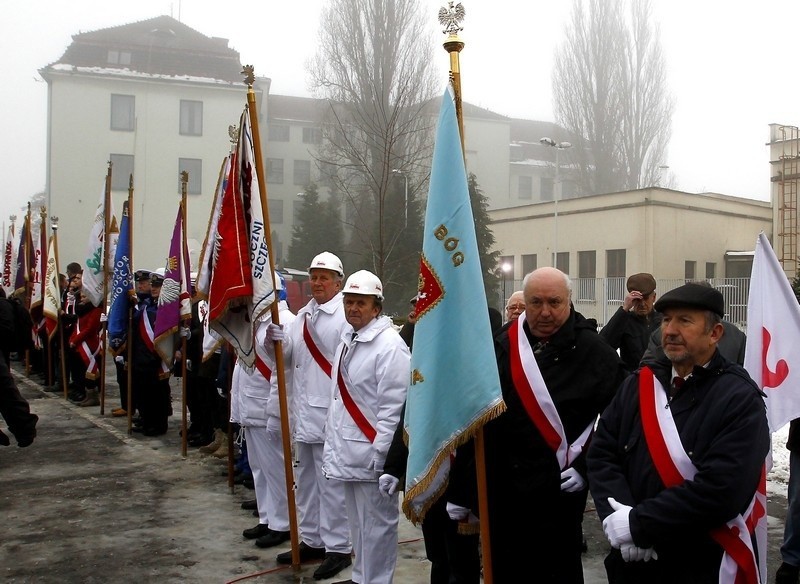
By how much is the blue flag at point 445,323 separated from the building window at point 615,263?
108 ft

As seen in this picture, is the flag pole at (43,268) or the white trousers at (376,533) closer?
the white trousers at (376,533)

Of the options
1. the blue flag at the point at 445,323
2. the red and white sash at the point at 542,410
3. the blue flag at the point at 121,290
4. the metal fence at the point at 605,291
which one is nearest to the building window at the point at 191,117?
the metal fence at the point at 605,291

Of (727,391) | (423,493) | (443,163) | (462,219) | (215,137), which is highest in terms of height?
(215,137)

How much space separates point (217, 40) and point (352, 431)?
49.0 meters

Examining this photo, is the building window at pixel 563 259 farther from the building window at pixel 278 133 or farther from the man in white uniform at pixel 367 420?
the man in white uniform at pixel 367 420

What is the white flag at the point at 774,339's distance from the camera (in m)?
4.91

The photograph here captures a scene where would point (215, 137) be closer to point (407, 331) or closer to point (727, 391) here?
point (407, 331)

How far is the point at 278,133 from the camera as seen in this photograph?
5884 cm

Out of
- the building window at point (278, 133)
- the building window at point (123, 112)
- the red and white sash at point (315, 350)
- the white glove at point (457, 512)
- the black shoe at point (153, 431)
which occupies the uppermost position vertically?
the building window at point (278, 133)

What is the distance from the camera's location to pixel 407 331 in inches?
233

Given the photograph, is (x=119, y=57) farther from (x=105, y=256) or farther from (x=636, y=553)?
(x=636, y=553)

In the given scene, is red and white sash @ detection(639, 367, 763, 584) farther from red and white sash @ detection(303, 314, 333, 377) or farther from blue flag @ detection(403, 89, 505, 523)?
red and white sash @ detection(303, 314, 333, 377)

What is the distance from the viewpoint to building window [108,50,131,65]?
4519 centimetres

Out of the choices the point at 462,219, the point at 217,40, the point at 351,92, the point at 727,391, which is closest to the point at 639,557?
the point at 727,391
